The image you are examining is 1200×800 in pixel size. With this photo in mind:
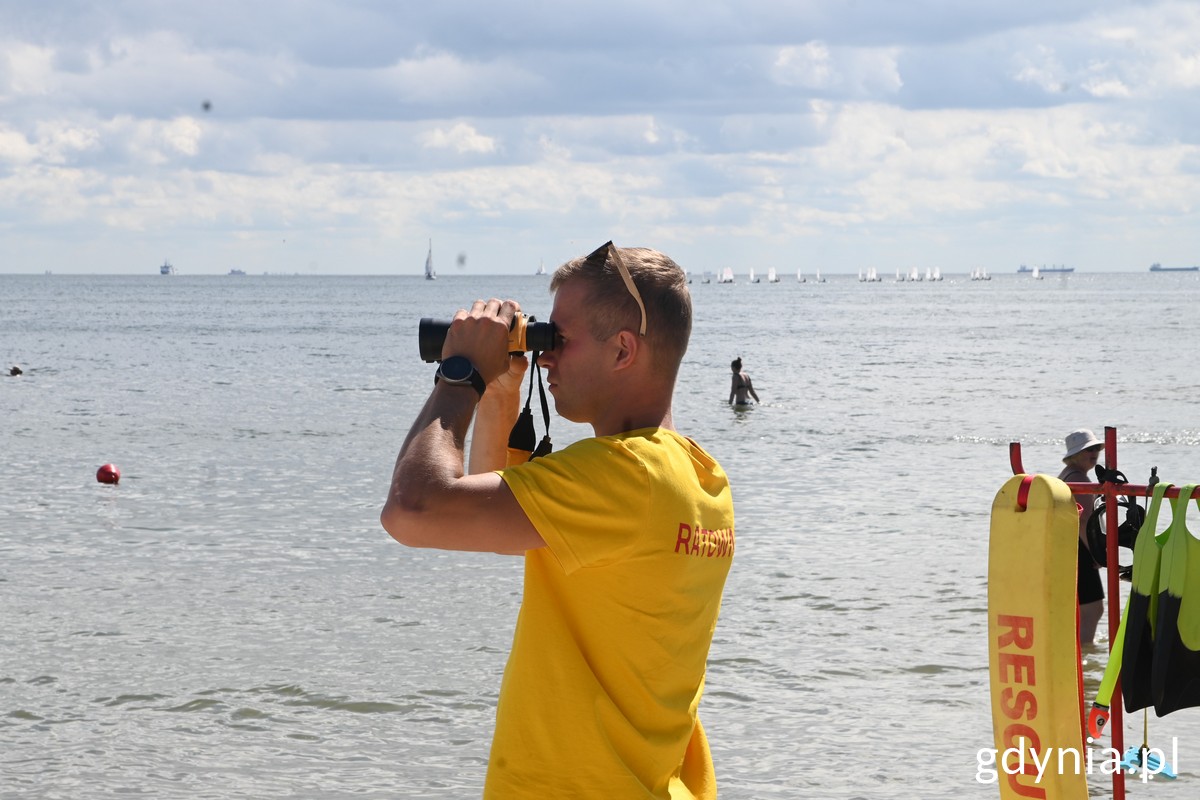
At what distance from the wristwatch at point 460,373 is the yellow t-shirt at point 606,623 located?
187 mm

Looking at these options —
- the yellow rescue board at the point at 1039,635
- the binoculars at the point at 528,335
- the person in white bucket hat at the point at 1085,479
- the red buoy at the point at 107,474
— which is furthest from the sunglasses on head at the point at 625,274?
the red buoy at the point at 107,474

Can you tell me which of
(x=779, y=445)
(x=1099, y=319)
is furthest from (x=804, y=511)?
(x=1099, y=319)

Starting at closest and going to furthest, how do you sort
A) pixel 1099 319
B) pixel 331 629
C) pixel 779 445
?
pixel 331 629
pixel 779 445
pixel 1099 319

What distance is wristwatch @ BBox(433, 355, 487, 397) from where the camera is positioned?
230 centimetres

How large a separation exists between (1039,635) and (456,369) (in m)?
2.50

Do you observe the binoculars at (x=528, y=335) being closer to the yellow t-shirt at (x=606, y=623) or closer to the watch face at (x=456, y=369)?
the watch face at (x=456, y=369)

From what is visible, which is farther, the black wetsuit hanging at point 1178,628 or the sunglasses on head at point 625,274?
the black wetsuit hanging at point 1178,628

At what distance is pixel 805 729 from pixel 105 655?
17.3ft

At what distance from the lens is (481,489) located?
2.20 meters

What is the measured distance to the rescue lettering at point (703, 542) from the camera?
231cm

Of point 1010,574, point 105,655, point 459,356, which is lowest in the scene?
point 105,655

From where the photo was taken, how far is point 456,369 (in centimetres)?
231

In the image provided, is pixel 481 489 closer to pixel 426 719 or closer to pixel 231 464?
pixel 426 719

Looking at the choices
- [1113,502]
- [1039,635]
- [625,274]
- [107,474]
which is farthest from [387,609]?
[625,274]
